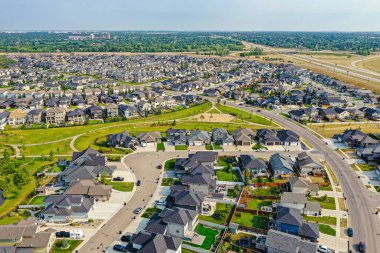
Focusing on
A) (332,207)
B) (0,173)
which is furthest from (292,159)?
(0,173)

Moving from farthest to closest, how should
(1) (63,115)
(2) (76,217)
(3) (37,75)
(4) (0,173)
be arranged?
(3) (37,75), (1) (63,115), (4) (0,173), (2) (76,217)

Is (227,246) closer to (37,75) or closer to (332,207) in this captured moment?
(332,207)

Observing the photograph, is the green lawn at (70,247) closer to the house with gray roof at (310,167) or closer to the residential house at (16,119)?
the house with gray roof at (310,167)

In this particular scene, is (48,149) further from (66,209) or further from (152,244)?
(152,244)

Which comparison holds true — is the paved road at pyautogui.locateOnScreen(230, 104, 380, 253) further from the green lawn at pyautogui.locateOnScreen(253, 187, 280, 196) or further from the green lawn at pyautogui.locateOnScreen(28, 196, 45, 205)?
the green lawn at pyautogui.locateOnScreen(28, 196, 45, 205)

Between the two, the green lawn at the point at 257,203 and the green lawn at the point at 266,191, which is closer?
the green lawn at the point at 257,203

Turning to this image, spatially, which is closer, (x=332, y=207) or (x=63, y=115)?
(x=332, y=207)

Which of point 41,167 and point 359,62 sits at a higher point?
point 359,62

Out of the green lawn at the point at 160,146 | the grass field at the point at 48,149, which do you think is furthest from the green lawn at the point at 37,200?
the green lawn at the point at 160,146
